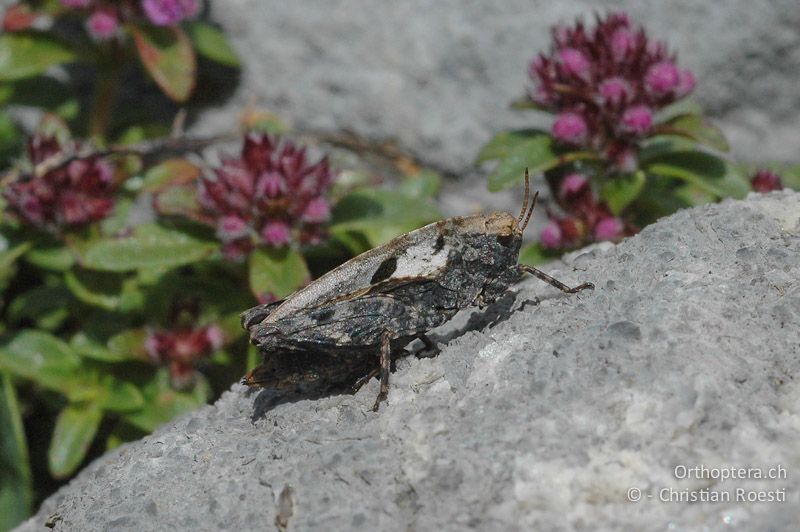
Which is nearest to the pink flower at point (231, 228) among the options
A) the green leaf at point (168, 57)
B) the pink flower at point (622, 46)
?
the green leaf at point (168, 57)

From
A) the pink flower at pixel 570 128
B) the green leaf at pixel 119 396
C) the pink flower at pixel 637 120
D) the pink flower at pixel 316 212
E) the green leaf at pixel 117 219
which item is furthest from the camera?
the green leaf at pixel 117 219

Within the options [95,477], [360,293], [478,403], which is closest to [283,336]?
[360,293]

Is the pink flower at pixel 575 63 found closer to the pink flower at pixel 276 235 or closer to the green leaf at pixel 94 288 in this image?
the pink flower at pixel 276 235

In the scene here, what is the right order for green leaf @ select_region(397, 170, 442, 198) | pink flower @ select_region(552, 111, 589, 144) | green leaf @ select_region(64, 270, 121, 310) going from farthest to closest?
1. green leaf @ select_region(397, 170, 442, 198)
2. green leaf @ select_region(64, 270, 121, 310)
3. pink flower @ select_region(552, 111, 589, 144)

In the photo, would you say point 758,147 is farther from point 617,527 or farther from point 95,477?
point 95,477

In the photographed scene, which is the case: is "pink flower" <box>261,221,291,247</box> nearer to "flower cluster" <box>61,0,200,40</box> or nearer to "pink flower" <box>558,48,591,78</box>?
"pink flower" <box>558,48,591,78</box>

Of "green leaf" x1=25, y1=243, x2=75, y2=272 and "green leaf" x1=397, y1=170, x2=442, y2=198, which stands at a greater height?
"green leaf" x1=397, y1=170, x2=442, y2=198

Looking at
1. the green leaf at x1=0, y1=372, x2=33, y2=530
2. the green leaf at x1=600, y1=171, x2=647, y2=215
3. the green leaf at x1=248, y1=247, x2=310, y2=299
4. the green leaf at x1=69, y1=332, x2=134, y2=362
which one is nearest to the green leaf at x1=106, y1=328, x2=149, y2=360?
the green leaf at x1=69, y1=332, x2=134, y2=362
